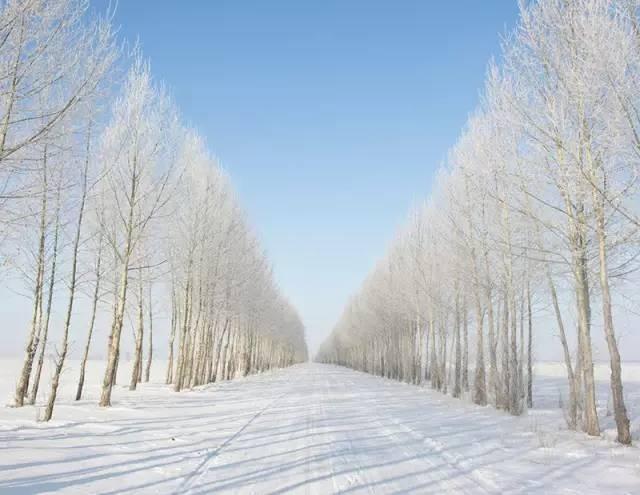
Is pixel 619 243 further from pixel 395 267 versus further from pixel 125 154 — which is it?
pixel 395 267

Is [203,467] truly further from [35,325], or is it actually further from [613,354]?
[35,325]

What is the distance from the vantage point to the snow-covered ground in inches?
227

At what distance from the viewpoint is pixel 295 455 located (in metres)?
7.52

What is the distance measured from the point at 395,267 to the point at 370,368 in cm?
2532

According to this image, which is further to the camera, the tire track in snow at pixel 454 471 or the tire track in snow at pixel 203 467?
the tire track in snow at pixel 454 471

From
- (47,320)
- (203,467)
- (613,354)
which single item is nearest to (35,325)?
(47,320)

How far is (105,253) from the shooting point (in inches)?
657

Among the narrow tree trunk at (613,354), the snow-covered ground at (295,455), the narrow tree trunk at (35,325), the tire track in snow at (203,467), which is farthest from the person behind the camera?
the narrow tree trunk at (35,325)

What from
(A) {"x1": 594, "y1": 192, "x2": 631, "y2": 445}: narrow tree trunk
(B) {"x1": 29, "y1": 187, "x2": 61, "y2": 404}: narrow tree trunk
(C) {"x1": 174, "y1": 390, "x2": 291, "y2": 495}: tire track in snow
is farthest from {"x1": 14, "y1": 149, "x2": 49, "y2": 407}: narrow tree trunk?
(A) {"x1": 594, "y1": 192, "x2": 631, "y2": 445}: narrow tree trunk

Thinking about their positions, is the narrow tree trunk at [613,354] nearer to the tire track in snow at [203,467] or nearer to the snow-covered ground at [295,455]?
the snow-covered ground at [295,455]

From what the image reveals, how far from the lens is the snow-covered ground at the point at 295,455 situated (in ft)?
18.9

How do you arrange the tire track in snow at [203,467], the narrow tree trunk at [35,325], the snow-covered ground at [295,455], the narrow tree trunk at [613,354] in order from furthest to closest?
1. the narrow tree trunk at [35,325]
2. the narrow tree trunk at [613,354]
3. the snow-covered ground at [295,455]
4. the tire track in snow at [203,467]

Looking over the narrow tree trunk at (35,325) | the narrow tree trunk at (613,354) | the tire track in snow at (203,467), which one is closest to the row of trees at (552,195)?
the narrow tree trunk at (613,354)

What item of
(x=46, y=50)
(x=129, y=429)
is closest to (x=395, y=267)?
(x=129, y=429)
